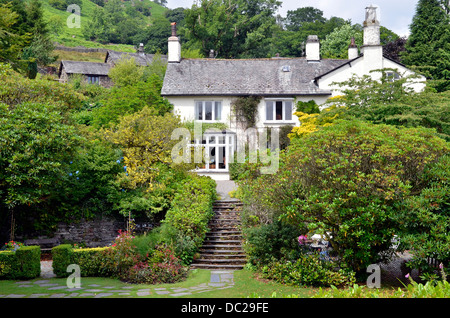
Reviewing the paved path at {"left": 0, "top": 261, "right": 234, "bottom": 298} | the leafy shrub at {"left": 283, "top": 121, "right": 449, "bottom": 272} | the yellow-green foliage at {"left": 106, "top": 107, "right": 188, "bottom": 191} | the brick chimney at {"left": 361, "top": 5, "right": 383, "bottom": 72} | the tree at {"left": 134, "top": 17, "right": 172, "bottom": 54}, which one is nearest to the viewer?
the paved path at {"left": 0, "top": 261, "right": 234, "bottom": 298}

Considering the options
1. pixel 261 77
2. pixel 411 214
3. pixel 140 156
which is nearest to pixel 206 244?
pixel 140 156

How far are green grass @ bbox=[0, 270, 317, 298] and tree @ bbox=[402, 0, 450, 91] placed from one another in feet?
96.3

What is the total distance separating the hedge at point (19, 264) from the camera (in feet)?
46.0

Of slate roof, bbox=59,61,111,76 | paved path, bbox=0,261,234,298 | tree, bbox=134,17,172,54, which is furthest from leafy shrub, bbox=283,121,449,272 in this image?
tree, bbox=134,17,172,54

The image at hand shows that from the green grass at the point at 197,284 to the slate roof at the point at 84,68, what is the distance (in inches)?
1718

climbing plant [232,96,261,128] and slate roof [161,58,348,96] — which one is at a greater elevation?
slate roof [161,58,348,96]

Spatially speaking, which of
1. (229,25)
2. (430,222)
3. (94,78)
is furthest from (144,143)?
(94,78)

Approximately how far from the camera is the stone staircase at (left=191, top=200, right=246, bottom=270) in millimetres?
15906

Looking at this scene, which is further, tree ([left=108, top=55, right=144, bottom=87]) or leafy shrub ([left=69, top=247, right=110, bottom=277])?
tree ([left=108, top=55, right=144, bottom=87])

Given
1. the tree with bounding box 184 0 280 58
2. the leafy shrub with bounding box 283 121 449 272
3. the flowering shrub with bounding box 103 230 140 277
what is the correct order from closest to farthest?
the leafy shrub with bounding box 283 121 449 272, the flowering shrub with bounding box 103 230 140 277, the tree with bounding box 184 0 280 58

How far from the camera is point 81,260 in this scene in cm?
1451

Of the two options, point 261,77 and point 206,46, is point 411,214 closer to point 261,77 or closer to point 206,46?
point 261,77

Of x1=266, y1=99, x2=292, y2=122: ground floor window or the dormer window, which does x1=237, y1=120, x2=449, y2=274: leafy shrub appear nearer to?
x1=266, y1=99, x2=292, y2=122: ground floor window

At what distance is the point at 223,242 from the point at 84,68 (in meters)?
43.8
